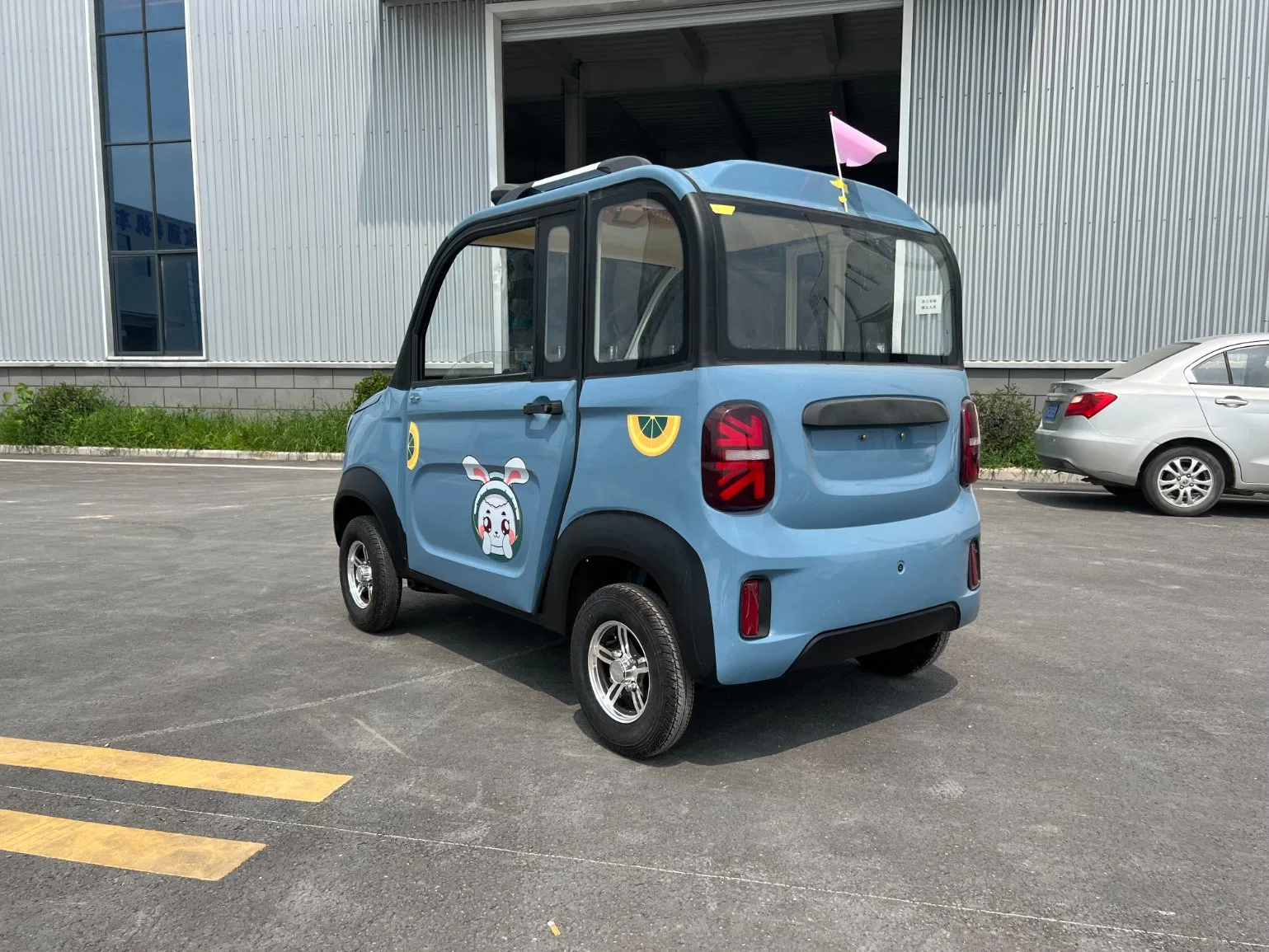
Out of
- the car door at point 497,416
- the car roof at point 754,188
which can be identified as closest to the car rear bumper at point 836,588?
the car door at point 497,416

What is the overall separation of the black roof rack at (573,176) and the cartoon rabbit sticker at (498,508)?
1149 millimetres

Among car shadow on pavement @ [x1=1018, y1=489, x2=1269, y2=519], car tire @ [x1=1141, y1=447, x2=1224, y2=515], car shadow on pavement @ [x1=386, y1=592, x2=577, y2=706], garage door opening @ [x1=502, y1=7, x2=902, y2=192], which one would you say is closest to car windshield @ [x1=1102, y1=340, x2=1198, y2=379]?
car tire @ [x1=1141, y1=447, x2=1224, y2=515]

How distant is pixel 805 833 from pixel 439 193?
14776mm

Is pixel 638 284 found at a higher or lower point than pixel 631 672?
higher

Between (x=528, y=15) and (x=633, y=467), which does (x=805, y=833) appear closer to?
(x=633, y=467)

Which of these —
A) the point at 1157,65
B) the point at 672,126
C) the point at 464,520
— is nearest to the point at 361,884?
the point at 464,520

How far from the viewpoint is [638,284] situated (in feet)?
11.4

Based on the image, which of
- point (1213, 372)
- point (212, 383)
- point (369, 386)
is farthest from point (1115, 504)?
point (212, 383)

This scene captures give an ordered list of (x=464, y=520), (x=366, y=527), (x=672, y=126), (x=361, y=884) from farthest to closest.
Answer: (x=672, y=126) < (x=366, y=527) < (x=464, y=520) < (x=361, y=884)

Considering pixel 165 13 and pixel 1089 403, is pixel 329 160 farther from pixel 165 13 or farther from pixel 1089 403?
pixel 1089 403

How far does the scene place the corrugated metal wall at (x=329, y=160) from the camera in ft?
52.6

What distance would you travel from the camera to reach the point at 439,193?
16.1 m

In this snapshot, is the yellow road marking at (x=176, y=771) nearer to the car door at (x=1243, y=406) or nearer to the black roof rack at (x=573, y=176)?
the black roof rack at (x=573, y=176)

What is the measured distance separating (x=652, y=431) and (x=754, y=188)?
37.7 inches
